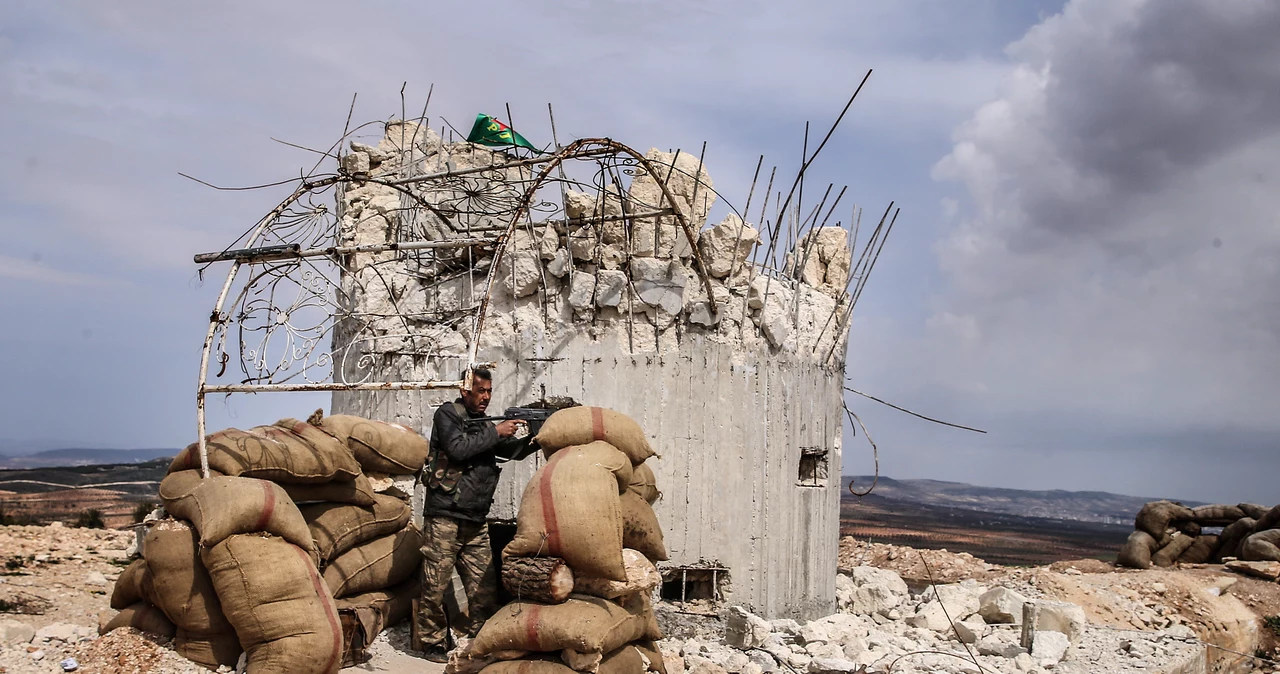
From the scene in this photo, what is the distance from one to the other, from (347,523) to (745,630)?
3111 mm

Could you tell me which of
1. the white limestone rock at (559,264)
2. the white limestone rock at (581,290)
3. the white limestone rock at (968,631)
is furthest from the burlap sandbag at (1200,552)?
the white limestone rock at (559,264)

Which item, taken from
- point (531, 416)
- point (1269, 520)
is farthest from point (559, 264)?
point (1269, 520)

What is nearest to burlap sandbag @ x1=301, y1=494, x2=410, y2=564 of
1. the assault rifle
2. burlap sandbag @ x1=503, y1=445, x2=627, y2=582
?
the assault rifle

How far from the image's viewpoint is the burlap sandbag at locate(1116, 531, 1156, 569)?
14.9 m

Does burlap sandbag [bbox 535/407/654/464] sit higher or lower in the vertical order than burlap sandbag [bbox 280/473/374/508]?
higher

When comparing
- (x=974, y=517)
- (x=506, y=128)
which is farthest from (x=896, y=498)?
(x=506, y=128)

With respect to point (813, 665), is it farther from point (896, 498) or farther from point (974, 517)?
point (896, 498)

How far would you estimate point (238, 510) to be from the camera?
497 cm

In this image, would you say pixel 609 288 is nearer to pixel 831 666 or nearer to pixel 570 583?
pixel 570 583

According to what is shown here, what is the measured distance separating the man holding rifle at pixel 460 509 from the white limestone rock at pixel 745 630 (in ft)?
6.74

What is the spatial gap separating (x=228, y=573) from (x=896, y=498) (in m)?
54.3

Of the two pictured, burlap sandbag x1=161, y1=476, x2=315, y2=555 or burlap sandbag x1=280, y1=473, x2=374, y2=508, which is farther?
burlap sandbag x1=280, y1=473, x2=374, y2=508

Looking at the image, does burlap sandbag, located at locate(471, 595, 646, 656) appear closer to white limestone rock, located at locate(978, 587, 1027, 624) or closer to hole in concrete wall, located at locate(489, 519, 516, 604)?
hole in concrete wall, located at locate(489, 519, 516, 604)

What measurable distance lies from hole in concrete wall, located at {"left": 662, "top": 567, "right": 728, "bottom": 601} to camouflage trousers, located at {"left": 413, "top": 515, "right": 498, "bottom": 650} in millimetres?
1753
